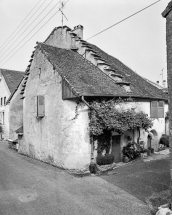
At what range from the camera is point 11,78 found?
2720 centimetres

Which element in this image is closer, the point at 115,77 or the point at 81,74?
the point at 81,74

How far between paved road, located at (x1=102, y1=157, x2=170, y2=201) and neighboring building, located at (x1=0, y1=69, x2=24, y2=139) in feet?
60.9

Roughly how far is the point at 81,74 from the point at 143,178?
6732 millimetres

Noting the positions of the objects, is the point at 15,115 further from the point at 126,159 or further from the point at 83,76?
the point at 126,159

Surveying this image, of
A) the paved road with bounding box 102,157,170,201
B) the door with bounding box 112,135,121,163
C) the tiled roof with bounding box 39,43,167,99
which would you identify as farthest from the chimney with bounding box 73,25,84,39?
the paved road with bounding box 102,157,170,201

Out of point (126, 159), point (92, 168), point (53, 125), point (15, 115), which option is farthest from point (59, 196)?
point (15, 115)

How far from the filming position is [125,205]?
22.9 ft

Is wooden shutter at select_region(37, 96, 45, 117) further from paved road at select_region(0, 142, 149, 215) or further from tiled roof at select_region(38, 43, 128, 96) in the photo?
paved road at select_region(0, 142, 149, 215)

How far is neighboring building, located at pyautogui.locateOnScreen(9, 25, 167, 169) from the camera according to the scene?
11148 mm

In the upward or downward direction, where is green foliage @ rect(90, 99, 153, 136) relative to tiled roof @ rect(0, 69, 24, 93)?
downward

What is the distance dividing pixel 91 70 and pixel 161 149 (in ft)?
27.1

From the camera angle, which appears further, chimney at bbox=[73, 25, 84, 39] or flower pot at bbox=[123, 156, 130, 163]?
chimney at bbox=[73, 25, 84, 39]

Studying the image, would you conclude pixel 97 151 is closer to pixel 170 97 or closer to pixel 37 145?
pixel 37 145

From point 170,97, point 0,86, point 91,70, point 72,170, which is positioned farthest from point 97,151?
point 0,86
